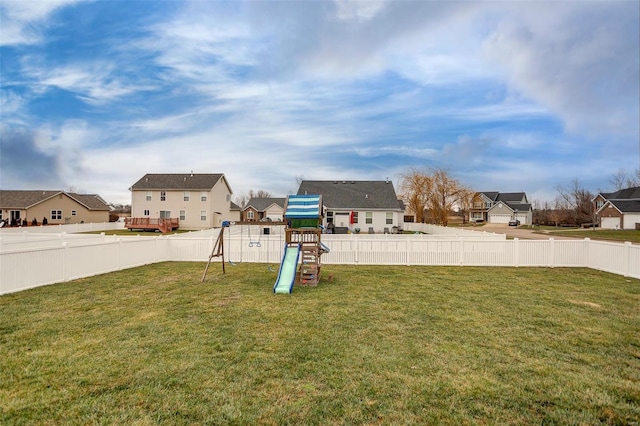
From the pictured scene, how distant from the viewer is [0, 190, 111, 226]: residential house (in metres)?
35.6

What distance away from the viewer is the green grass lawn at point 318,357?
311 centimetres

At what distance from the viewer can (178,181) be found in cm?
3950

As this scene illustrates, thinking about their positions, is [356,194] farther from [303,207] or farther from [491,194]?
[491,194]

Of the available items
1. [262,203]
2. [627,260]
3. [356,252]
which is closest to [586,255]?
[627,260]

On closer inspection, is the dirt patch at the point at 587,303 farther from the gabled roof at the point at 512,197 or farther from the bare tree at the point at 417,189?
the gabled roof at the point at 512,197

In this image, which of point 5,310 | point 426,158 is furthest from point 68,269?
point 426,158

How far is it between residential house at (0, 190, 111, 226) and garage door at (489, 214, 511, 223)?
2803 inches

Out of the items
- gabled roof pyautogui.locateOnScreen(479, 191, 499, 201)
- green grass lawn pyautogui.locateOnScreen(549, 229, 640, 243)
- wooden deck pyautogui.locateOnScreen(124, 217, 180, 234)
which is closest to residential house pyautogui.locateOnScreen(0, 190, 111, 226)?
wooden deck pyautogui.locateOnScreen(124, 217, 180, 234)

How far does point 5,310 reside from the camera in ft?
21.1

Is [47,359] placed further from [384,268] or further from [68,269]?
[384,268]

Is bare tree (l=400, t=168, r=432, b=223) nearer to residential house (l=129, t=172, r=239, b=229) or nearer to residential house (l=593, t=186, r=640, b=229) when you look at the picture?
residential house (l=593, t=186, r=640, b=229)

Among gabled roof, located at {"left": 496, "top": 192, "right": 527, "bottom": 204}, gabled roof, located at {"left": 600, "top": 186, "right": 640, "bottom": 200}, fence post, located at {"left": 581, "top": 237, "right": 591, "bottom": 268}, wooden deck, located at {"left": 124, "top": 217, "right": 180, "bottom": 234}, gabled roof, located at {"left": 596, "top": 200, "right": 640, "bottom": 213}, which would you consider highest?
gabled roof, located at {"left": 496, "top": 192, "right": 527, "bottom": 204}

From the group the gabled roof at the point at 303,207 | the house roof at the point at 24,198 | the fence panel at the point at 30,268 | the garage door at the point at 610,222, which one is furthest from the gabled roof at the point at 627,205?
the house roof at the point at 24,198

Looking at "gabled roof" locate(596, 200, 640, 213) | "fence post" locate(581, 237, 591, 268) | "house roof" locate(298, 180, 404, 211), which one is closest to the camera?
"fence post" locate(581, 237, 591, 268)
